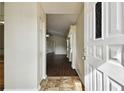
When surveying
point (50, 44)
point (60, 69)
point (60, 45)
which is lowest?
point (60, 69)

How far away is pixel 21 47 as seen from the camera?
3590mm

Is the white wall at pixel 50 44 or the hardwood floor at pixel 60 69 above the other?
the white wall at pixel 50 44

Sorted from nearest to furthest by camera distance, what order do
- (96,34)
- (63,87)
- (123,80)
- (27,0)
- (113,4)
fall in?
1. (123,80)
2. (113,4)
3. (96,34)
4. (27,0)
5. (63,87)

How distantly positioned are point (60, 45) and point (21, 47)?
55.1 ft

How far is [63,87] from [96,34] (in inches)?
108

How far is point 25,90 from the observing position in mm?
3596

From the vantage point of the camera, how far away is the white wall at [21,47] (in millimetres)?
3566

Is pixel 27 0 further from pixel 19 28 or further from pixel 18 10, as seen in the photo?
pixel 19 28

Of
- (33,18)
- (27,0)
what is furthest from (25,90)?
(27,0)

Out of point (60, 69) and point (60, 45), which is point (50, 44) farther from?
point (60, 69)

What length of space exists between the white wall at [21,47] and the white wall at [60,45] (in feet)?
53.6

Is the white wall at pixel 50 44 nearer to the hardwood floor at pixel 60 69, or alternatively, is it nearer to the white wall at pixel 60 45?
the white wall at pixel 60 45

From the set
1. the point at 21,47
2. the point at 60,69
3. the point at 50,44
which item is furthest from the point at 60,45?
the point at 21,47

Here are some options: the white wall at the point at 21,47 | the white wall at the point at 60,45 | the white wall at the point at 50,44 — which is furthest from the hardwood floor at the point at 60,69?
the white wall at the point at 60,45
